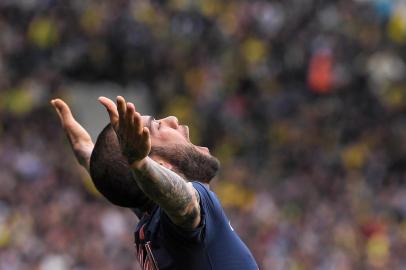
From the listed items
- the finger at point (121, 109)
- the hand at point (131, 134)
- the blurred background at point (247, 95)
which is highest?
the finger at point (121, 109)

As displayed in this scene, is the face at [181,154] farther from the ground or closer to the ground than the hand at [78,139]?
farther from the ground

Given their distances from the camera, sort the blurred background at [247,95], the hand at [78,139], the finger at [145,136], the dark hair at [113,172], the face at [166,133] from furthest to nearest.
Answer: the blurred background at [247,95]
the hand at [78,139]
the face at [166,133]
the dark hair at [113,172]
the finger at [145,136]

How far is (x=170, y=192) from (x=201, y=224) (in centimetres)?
22

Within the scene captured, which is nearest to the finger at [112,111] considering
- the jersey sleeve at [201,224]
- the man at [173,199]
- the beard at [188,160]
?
the man at [173,199]

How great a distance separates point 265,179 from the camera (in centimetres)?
1513

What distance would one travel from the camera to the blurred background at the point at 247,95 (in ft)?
46.0

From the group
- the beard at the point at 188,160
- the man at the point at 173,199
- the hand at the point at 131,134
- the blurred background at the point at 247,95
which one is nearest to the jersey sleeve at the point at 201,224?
the man at the point at 173,199

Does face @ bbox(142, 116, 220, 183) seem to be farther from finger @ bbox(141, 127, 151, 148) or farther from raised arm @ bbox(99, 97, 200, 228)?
finger @ bbox(141, 127, 151, 148)

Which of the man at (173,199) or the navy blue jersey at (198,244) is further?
the navy blue jersey at (198,244)

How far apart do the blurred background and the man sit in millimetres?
9114

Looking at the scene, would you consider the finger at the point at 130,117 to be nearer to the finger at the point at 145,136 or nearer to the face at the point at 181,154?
the finger at the point at 145,136

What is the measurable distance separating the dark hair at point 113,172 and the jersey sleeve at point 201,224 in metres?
0.21

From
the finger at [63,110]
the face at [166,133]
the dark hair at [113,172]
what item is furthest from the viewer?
the finger at [63,110]

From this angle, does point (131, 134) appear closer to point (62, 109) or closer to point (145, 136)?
point (145, 136)
